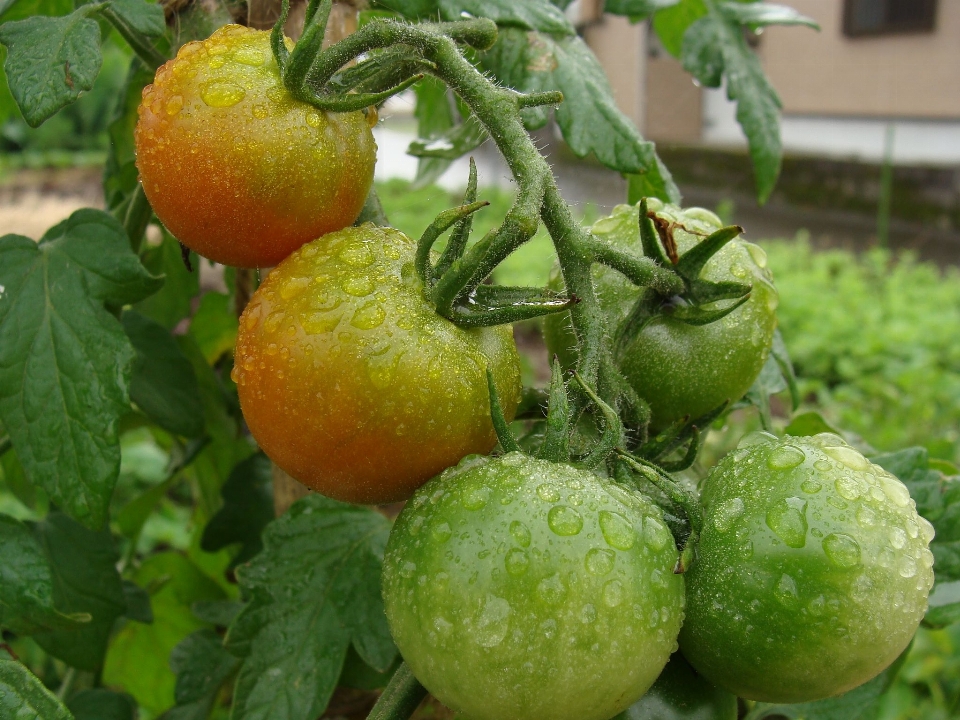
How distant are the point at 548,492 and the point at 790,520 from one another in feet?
0.56

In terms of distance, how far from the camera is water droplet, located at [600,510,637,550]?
1.70ft

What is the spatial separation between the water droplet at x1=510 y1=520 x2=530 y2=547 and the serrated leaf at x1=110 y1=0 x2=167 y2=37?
19.5 inches

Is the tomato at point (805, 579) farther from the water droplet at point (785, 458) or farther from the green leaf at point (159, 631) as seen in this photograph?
the green leaf at point (159, 631)

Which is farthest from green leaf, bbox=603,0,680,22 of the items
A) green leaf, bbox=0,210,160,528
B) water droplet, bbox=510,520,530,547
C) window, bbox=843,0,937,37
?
window, bbox=843,0,937,37

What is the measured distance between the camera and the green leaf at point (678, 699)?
62 centimetres

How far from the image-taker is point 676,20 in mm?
1261

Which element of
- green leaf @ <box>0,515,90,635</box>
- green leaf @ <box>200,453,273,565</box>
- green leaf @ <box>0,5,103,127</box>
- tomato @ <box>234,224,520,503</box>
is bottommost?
green leaf @ <box>200,453,273,565</box>

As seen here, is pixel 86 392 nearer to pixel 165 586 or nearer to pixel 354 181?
pixel 354 181

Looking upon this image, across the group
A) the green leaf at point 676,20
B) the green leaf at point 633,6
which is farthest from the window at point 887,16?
the green leaf at point 633,6

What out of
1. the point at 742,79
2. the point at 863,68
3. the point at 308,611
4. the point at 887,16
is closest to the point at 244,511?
the point at 308,611

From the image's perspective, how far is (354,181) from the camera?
63 cm

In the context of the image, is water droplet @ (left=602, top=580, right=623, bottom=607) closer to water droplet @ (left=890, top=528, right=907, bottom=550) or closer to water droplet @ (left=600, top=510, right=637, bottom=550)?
water droplet @ (left=600, top=510, right=637, bottom=550)

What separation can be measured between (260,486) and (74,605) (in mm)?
289

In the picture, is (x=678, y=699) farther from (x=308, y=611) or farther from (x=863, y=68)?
(x=863, y=68)
